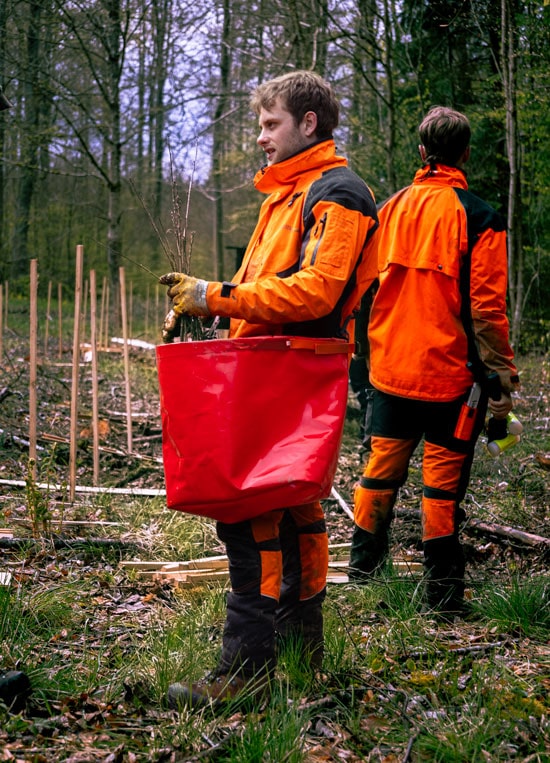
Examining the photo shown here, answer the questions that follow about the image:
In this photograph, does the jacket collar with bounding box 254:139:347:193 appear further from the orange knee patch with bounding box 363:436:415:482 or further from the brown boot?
the brown boot

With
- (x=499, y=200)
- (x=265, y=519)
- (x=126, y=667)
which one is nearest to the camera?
(x=265, y=519)

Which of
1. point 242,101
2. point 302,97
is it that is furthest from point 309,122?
point 242,101

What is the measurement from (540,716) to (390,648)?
24.0 inches

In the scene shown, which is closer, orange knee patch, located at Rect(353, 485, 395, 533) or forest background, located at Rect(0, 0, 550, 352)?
orange knee patch, located at Rect(353, 485, 395, 533)

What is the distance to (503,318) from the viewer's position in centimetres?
304

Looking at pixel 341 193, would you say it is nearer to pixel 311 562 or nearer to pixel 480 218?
pixel 480 218

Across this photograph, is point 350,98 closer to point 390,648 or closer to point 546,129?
point 546,129

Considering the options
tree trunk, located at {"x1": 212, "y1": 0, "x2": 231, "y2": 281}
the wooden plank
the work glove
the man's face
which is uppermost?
tree trunk, located at {"x1": 212, "y1": 0, "x2": 231, "y2": 281}

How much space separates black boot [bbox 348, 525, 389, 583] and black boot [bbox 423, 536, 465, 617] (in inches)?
9.7

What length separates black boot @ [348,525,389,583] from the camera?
3375 mm

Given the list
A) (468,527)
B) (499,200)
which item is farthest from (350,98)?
(468,527)

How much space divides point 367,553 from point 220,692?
133cm

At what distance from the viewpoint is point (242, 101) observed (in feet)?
48.0

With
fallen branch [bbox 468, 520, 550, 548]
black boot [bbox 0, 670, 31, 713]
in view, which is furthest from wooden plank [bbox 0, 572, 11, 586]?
fallen branch [bbox 468, 520, 550, 548]
